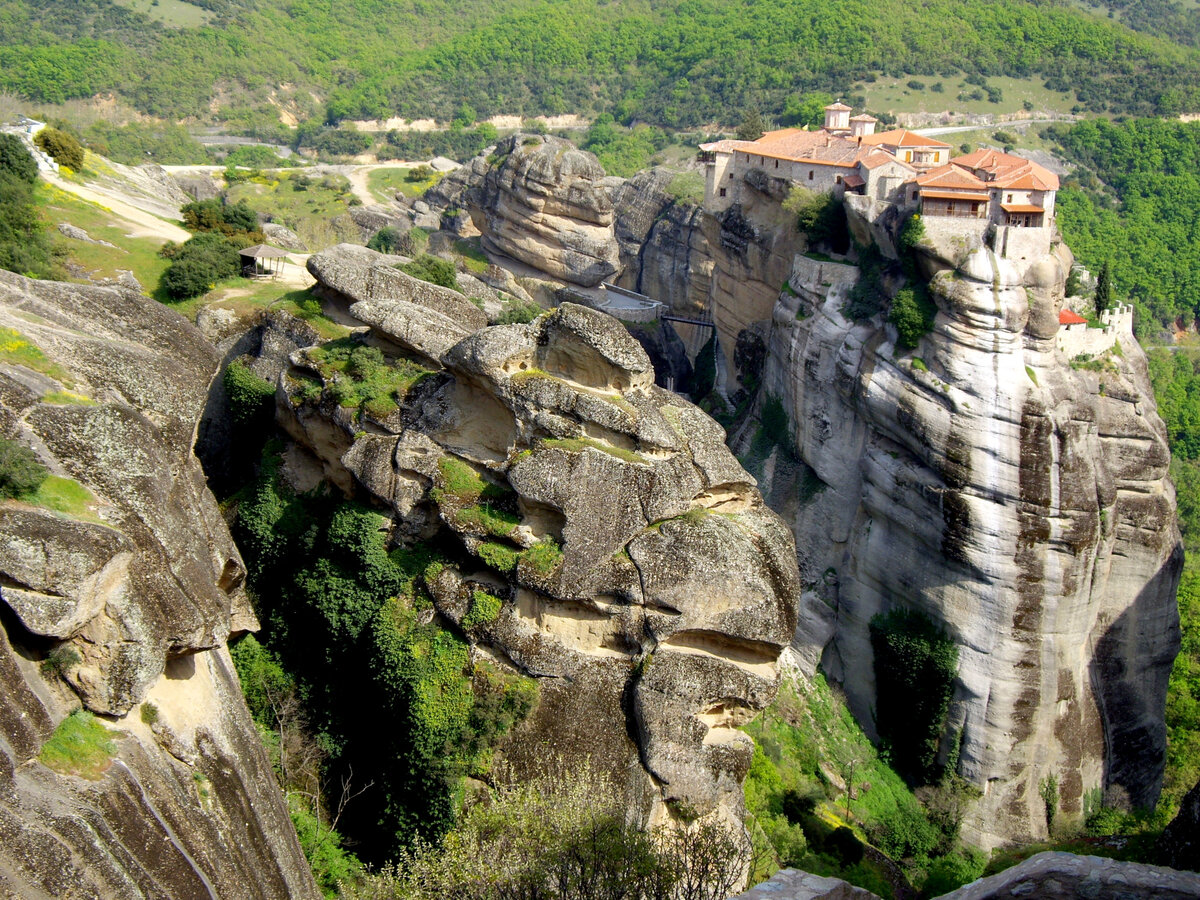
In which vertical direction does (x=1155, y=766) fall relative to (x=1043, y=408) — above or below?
below

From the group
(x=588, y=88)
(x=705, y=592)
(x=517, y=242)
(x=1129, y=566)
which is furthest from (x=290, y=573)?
(x=588, y=88)

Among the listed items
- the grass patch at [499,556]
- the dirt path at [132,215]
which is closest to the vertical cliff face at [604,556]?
the grass patch at [499,556]

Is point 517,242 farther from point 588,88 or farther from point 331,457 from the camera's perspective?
point 588,88

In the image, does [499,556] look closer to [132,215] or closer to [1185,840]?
[1185,840]

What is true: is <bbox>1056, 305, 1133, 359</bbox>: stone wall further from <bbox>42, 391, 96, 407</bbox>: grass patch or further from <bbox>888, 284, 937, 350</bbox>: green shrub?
<bbox>42, 391, 96, 407</bbox>: grass patch

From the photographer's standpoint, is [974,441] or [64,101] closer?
[974,441]

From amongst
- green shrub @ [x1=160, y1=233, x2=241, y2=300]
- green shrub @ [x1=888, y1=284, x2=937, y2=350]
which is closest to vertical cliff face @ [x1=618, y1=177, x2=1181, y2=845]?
green shrub @ [x1=888, y1=284, x2=937, y2=350]

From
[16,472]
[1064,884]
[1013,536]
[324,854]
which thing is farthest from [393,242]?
[1064,884]
